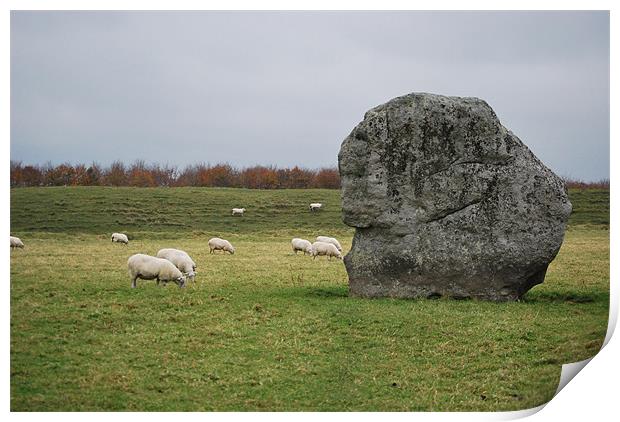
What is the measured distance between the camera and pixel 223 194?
48938 millimetres

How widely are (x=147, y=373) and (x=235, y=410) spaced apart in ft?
5.30

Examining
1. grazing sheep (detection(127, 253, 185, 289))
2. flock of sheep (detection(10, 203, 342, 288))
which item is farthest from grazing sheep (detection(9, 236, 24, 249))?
grazing sheep (detection(127, 253, 185, 289))

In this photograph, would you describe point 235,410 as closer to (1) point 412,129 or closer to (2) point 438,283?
(2) point 438,283

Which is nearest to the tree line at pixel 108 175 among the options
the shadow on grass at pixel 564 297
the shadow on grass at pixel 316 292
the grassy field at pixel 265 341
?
the grassy field at pixel 265 341

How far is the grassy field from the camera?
10.6m

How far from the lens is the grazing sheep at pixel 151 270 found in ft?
53.1

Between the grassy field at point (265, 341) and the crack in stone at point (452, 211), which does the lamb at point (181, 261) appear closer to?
the grassy field at point (265, 341)

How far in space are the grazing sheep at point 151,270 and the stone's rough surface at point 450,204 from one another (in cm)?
427

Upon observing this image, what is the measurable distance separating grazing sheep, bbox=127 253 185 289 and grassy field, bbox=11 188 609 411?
0.29 m

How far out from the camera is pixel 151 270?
643 inches

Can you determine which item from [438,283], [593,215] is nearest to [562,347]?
[438,283]

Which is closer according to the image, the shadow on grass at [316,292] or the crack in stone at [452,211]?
the crack in stone at [452,211]

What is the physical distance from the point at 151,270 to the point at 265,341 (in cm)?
478

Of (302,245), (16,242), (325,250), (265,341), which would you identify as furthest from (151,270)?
(302,245)
